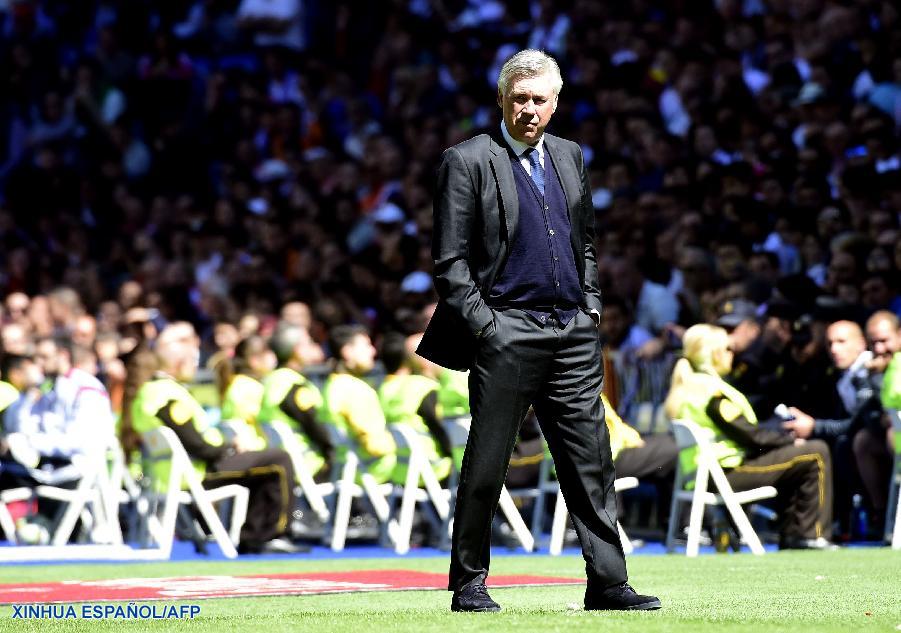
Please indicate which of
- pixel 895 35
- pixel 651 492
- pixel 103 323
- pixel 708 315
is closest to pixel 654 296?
pixel 708 315

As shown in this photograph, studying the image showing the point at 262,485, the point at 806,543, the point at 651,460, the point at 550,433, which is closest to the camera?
the point at 550,433

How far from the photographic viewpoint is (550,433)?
6.87 meters

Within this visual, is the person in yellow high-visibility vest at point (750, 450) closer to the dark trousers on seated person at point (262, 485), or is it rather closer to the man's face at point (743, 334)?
the man's face at point (743, 334)

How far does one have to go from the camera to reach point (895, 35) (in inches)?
603

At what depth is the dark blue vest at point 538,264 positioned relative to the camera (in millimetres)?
6770

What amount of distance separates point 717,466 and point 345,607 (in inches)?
189

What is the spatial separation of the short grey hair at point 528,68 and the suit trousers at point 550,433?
0.88m

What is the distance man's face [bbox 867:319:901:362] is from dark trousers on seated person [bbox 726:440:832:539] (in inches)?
36.3

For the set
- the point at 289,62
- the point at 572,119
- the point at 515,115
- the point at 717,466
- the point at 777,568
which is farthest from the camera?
the point at 289,62

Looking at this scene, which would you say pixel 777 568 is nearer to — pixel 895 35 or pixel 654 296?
pixel 654 296

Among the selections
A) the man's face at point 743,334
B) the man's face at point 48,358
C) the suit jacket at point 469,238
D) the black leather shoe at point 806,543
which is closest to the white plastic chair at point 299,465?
the man's face at point 48,358

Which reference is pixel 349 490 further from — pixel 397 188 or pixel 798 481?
pixel 397 188

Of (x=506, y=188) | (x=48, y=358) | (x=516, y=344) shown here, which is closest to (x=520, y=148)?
(x=506, y=188)

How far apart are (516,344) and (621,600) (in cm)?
106
